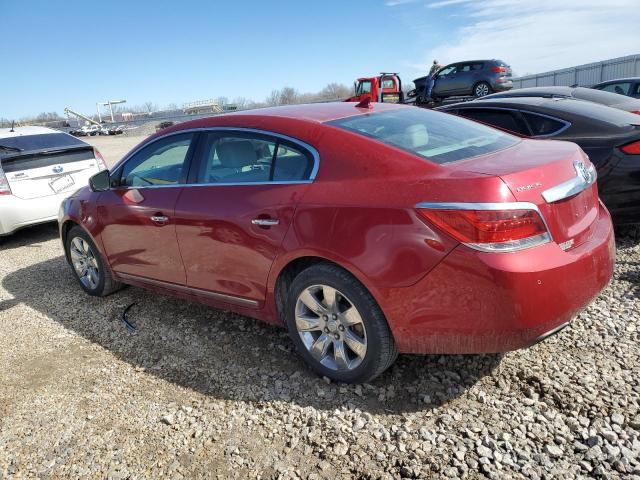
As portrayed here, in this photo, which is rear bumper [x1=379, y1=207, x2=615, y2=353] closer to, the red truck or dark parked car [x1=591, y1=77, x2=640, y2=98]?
dark parked car [x1=591, y1=77, x2=640, y2=98]

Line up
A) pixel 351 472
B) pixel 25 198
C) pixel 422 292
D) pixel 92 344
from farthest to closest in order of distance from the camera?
1. pixel 25 198
2. pixel 92 344
3. pixel 422 292
4. pixel 351 472

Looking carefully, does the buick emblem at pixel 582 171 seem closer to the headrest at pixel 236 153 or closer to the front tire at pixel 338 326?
the front tire at pixel 338 326

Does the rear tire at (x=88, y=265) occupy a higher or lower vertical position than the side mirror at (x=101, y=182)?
lower

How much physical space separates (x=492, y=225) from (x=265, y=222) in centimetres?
136

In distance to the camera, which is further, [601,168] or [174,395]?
[601,168]

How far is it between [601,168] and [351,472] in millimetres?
3636

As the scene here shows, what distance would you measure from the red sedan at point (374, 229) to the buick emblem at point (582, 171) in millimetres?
14

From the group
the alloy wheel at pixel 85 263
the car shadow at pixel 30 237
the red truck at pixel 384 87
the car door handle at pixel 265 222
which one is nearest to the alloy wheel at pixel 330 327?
the car door handle at pixel 265 222

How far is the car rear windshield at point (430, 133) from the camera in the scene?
113 inches

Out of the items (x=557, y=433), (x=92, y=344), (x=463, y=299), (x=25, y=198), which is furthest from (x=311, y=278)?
(x=25, y=198)

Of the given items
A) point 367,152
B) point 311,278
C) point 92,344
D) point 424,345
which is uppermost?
point 367,152

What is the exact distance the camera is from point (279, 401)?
3.01 metres

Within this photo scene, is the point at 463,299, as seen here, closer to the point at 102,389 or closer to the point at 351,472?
the point at 351,472

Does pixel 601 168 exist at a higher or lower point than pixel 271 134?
lower
